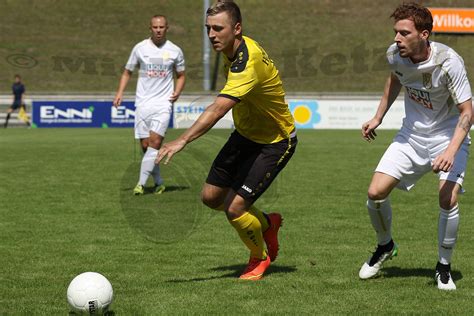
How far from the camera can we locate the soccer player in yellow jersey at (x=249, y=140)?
6.06m

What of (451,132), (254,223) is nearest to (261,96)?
(254,223)

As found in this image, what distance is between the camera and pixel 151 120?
1209cm

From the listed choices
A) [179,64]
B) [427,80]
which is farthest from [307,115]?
[427,80]

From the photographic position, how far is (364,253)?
25.1ft

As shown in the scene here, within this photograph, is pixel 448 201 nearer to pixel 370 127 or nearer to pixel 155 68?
pixel 370 127

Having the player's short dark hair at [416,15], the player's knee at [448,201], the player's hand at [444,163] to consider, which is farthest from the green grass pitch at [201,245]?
the player's short dark hair at [416,15]

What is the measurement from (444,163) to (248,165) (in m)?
1.55

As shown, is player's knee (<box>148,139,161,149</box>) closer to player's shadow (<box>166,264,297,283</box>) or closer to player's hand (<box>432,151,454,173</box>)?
player's shadow (<box>166,264,297,283</box>)

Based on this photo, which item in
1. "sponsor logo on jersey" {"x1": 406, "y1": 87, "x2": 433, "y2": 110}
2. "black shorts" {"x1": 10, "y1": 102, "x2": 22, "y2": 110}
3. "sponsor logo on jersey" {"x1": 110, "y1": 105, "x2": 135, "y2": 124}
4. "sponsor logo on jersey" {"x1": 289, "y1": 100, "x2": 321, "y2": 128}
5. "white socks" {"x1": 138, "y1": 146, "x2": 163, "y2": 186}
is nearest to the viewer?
"sponsor logo on jersey" {"x1": 406, "y1": 87, "x2": 433, "y2": 110}

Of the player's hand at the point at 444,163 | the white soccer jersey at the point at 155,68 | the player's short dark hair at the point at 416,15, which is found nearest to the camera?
the player's hand at the point at 444,163

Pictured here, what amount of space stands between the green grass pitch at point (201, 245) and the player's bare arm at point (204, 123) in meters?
1.09

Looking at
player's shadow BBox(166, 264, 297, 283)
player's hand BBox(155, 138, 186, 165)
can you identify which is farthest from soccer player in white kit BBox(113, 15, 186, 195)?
player's hand BBox(155, 138, 186, 165)

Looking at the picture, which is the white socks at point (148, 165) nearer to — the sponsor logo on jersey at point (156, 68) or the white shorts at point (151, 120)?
the white shorts at point (151, 120)

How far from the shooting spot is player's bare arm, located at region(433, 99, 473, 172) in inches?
229
